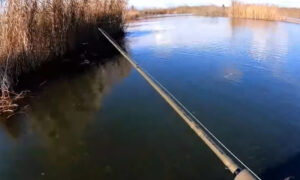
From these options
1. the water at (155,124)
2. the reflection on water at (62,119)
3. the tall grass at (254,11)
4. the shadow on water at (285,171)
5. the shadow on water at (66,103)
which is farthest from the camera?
the tall grass at (254,11)

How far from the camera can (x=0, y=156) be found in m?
5.40

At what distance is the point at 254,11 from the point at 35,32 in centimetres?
2005

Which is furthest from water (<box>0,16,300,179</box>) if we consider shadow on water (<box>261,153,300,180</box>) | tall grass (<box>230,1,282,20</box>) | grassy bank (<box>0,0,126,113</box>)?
tall grass (<box>230,1,282,20</box>)

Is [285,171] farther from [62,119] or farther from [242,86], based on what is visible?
[62,119]

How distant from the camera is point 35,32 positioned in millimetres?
9750

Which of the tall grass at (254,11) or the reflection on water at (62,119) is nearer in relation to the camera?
the reflection on water at (62,119)

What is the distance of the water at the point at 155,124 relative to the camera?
188 inches

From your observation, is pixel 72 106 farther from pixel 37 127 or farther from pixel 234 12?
pixel 234 12

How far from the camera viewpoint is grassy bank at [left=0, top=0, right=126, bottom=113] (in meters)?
8.47

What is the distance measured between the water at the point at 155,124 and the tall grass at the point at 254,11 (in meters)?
15.5

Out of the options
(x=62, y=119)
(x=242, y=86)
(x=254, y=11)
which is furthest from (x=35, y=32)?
(x=254, y=11)

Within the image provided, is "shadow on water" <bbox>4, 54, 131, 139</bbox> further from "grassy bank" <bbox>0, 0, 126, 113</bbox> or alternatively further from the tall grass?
the tall grass

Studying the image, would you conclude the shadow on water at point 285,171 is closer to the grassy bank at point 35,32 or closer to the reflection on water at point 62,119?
the reflection on water at point 62,119

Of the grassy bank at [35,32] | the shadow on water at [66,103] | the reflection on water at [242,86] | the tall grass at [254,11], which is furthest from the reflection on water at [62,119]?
the tall grass at [254,11]
